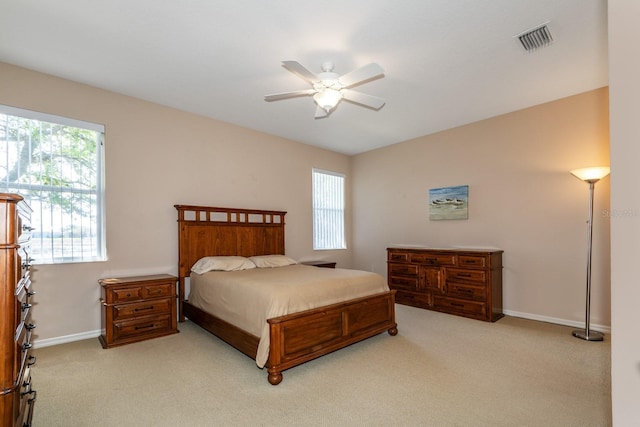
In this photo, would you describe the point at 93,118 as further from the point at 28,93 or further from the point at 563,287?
the point at 563,287

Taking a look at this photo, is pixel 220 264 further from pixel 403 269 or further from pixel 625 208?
pixel 625 208

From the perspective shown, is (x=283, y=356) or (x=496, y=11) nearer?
(x=496, y=11)

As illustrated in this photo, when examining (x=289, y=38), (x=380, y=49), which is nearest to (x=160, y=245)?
(x=289, y=38)

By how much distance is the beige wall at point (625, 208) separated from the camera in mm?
1076

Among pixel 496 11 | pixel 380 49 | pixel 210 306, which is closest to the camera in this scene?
pixel 496 11

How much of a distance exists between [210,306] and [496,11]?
3940 mm

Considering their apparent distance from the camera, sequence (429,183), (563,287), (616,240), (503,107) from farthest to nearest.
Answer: (429,183) → (503,107) → (563,287) → (616,240)

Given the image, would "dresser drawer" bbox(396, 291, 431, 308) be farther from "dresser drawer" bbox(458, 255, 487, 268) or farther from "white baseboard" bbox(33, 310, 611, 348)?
"white baseboard" bbox(33, 310, 611, 348)

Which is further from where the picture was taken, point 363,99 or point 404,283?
point 404,283

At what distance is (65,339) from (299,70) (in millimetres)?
3852

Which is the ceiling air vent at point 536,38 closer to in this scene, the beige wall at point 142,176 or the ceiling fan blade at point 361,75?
the ceiling fan blade at point 361,75

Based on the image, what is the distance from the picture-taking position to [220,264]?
4043mm

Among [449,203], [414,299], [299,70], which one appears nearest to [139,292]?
[299,70]

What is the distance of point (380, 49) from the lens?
2.87 m
